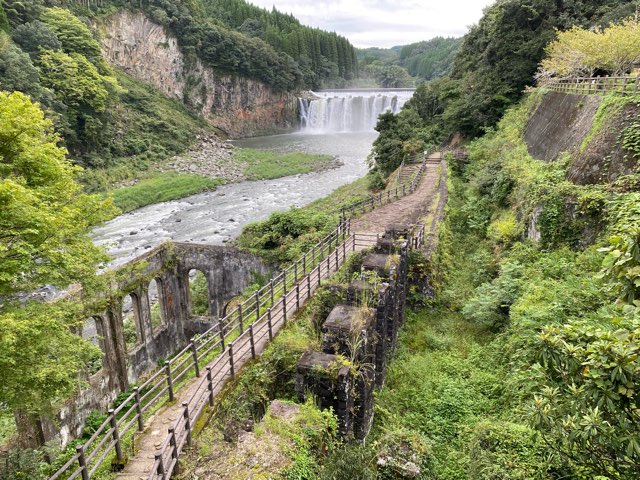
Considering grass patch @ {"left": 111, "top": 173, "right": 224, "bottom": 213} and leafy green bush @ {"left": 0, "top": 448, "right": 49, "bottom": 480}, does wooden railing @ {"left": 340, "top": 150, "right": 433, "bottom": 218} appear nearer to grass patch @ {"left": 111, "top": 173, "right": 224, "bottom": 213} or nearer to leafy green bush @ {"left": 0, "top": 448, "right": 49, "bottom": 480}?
leafy green bush @ {"left": 0, "top": 448, "right": 49, "bottom": 480}

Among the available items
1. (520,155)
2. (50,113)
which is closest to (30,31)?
(50,113)

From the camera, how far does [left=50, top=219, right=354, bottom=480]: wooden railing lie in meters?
5.76

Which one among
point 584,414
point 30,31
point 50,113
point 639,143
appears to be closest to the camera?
point 584,414

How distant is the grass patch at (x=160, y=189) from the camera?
36.2 metres

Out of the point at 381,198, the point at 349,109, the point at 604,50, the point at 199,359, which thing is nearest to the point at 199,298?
the point at 381,198

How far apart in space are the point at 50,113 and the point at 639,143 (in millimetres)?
36809

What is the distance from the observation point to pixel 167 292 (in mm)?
16969

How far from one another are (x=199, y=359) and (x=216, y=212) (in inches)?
1091

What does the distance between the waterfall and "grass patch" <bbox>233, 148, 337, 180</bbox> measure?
21.9m

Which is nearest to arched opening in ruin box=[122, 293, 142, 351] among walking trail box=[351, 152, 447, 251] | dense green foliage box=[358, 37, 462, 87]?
walking trail box=[351, 152, 447, 251]

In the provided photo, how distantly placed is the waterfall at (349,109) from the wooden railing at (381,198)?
155ft

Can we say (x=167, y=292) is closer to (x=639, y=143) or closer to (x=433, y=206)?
(x=433, y=206)

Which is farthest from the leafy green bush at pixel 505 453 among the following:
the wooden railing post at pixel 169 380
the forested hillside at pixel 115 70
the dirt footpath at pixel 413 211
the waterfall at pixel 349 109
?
the waterfall at pixel 349 109

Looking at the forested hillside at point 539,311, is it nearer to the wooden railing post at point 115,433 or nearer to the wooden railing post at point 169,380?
the wooden railing post at point 169,380
